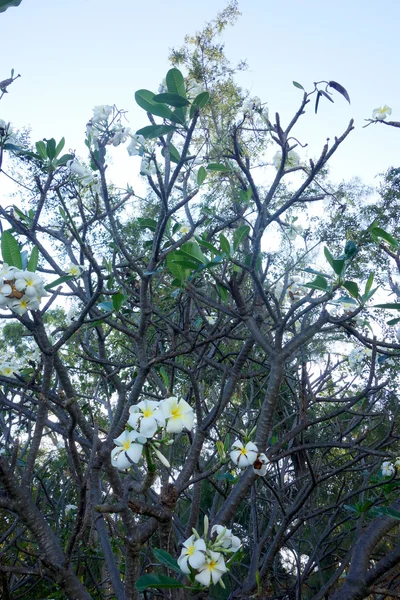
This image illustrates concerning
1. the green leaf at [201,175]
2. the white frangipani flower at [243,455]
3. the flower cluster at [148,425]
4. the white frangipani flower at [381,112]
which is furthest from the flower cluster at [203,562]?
the white frangipani flower at [381,112]

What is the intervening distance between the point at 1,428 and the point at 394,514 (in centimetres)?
171

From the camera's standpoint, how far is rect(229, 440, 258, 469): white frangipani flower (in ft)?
3.95

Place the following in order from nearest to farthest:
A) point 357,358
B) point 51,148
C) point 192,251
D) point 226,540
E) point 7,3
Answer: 1. point 7,3
2. point 226,540
3. point 192,251
4. point 51,148
5. point 357,358

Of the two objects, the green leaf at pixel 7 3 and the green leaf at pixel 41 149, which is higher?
the green leaf at pixel 41 149

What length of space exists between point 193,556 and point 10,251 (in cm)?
75

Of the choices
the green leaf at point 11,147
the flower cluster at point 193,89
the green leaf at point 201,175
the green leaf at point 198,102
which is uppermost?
the flower cluster at point 193,89

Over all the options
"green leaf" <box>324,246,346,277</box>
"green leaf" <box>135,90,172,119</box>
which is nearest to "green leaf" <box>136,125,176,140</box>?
"green leaf" <box>135,90,172,119</box>

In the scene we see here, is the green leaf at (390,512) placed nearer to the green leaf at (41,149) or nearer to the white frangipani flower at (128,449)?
the white frangipani flower at (128,449)

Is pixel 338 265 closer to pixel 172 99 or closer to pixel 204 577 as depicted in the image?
pixel 172 99

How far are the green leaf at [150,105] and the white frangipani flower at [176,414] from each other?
2.36 ft

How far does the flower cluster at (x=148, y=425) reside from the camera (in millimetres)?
837

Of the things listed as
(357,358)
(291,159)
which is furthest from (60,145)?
(357,358)

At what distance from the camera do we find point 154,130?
1.28 m

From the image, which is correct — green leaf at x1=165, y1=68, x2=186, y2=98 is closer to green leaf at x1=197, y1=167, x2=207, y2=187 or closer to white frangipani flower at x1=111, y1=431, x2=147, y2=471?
green leaf at x1=197, y1=167, x2=207, y2=187
